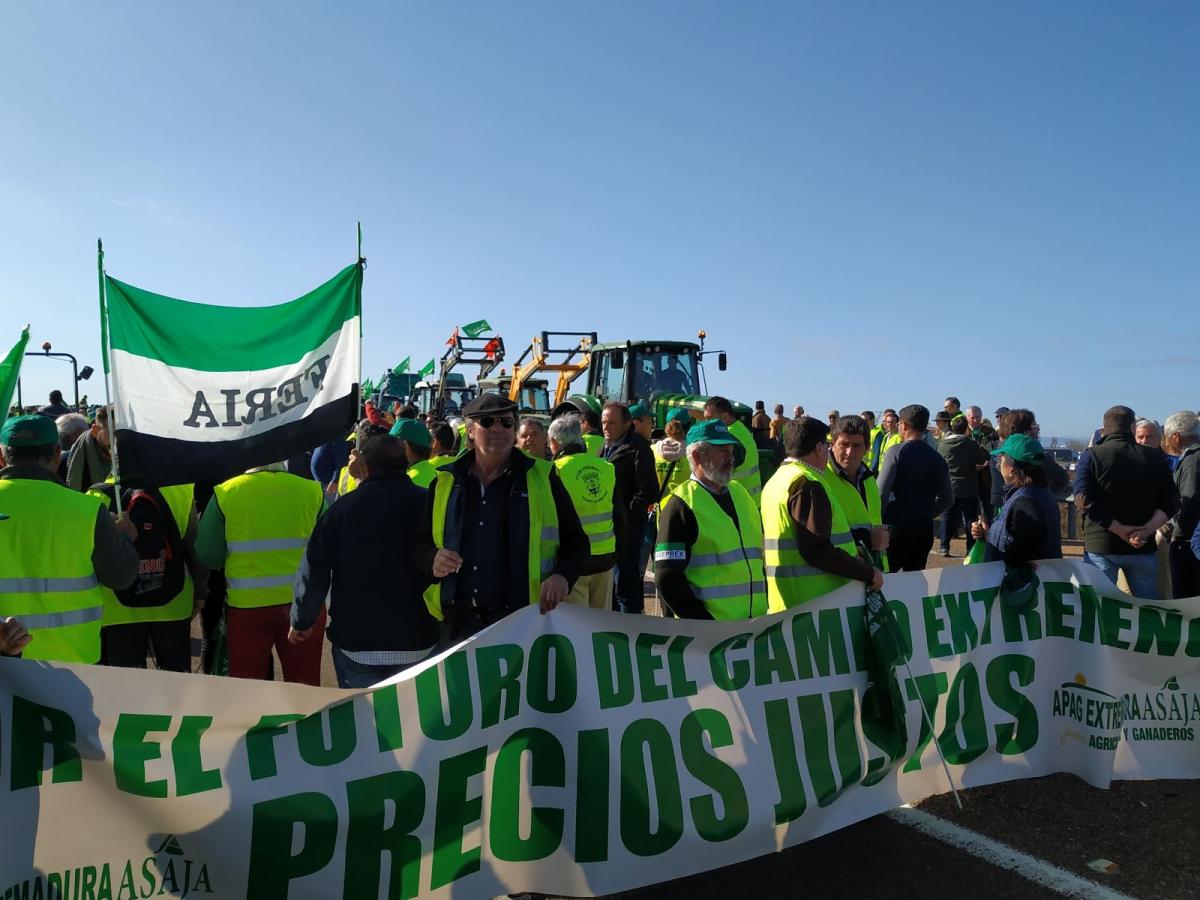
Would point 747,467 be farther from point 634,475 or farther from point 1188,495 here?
point 1188,495

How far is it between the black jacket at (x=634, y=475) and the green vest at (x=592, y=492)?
0.93m

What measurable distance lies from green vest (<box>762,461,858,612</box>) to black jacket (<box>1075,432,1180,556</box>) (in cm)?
268

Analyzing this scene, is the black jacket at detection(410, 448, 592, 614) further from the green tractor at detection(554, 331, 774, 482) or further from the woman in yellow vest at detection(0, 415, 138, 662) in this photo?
the green tractor at detection(554, 331, 774, 482)

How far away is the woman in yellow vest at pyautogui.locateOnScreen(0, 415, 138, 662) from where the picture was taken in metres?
3.11

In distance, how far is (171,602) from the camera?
13.6 ft

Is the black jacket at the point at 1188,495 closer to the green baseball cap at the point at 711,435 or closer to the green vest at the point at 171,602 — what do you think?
the green baseball cap at the point at 711,435

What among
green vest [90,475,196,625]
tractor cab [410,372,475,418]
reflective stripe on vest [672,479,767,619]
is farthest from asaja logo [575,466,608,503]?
tractor cab [410,372,475,418]

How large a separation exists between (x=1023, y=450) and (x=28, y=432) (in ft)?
15.5

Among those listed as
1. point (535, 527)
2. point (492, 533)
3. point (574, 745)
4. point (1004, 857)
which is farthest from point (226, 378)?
point (1004, 857)

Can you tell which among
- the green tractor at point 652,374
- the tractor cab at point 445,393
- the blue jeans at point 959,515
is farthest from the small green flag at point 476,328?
the blue jeans at point 959,515

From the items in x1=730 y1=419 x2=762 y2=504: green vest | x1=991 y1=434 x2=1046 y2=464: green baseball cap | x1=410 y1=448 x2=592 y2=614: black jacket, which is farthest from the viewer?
x1=730 y1=419 x2=762 y2=504: green vest

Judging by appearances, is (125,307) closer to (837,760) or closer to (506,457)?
(506,457)

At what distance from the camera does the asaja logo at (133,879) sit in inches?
95.6

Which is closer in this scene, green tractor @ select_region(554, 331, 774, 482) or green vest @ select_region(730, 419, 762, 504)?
green vest @ select_region(730, 419, 762, 504)
